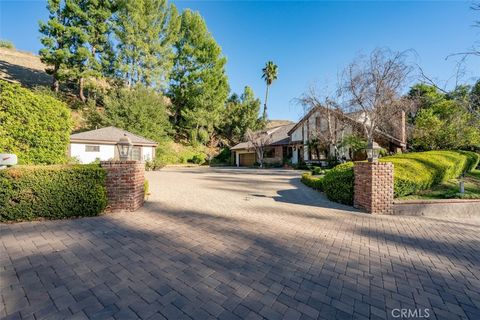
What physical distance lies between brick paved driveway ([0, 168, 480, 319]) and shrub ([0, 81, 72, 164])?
11.9 feet

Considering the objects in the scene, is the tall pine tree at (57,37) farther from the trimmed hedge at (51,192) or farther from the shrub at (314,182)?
the shrub at (314,182)

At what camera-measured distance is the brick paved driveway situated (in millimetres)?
2066

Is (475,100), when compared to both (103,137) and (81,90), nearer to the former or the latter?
(103,137)

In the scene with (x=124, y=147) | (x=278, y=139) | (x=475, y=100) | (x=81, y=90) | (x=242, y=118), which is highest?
(x=81, y=90)

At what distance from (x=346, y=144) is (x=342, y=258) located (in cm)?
1477

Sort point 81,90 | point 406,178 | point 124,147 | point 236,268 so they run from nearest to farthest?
point 236,268 → point 124,147 → point 406,178 → point 81,90

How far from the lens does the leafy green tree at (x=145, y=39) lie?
25.1 meters

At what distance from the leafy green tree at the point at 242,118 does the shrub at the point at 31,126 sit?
28287mm

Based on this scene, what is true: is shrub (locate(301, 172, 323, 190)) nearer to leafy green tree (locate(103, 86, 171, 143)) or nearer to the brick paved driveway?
the brick paved driveway

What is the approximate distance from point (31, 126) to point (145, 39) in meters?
25.0

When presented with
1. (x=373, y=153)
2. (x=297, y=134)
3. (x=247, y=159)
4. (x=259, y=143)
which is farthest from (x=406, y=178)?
(x=247, y=159)

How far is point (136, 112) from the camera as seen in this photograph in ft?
76.0

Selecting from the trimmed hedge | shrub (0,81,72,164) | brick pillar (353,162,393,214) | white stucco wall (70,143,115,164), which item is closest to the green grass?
brick pillar (353,162,393,214)
